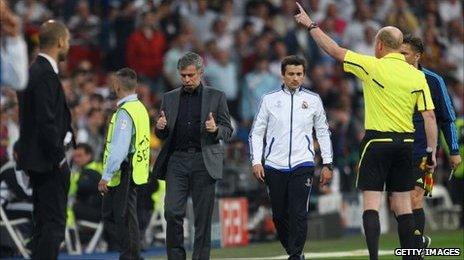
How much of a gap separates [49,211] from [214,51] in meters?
13.7

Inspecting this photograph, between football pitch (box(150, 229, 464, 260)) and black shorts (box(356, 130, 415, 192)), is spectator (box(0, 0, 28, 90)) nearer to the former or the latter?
black shorts (box(356, 130, 415, 192))

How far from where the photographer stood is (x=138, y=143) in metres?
15.3

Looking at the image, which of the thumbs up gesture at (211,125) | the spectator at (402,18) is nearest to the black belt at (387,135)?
the thumbs up gesture at (211,125)

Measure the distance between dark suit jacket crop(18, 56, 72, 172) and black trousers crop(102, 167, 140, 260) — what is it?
115 inches

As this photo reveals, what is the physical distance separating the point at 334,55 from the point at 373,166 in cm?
115

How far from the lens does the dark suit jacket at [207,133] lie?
14.9 meters

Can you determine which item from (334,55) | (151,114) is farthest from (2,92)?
(334,55)

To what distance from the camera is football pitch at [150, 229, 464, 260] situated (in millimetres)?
18589

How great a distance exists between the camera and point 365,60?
1377 centimetres

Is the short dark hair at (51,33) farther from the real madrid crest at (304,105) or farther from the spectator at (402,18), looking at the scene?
the spectator at (402,18)

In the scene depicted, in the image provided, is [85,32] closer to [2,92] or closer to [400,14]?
[2,92]

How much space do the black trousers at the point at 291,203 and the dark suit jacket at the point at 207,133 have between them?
0.66m

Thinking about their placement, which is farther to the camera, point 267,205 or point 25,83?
point 267,205

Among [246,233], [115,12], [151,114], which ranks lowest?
[246,233]
